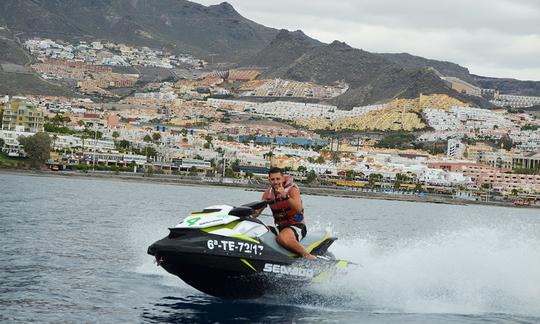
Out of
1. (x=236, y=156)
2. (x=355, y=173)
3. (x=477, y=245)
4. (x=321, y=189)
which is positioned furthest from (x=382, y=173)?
(x=477, y=245)

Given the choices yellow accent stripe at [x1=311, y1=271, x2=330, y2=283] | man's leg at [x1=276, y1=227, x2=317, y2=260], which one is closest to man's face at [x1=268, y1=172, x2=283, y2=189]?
man's leg at [x1=276, y1=227, x2=317, y2=260]

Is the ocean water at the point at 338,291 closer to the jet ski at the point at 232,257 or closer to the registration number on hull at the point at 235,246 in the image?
the jet ski at the point at 232,257

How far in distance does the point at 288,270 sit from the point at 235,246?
90cm

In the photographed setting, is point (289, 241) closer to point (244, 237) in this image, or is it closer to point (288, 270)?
point (288, 270)

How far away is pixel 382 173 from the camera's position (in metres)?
143

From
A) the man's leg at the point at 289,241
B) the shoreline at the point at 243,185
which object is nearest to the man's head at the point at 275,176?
the man's leg at the point at 289,241

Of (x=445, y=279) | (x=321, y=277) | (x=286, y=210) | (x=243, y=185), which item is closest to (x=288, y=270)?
(x=321, y=277)

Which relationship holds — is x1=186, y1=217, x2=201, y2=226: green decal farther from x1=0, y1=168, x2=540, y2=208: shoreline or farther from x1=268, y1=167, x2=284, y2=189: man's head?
x1=0, y1=168, x2=540, y2=208: shoreline

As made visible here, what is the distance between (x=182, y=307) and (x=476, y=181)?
13470 centimetres

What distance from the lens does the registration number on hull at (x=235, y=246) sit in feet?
52.5

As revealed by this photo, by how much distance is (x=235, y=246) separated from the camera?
52.7 ft

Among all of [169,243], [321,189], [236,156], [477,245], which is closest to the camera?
[169,243]

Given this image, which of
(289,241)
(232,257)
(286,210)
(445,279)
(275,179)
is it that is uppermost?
(275,179)

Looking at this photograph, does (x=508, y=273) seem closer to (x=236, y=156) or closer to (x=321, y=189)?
(x=321, y=189)
